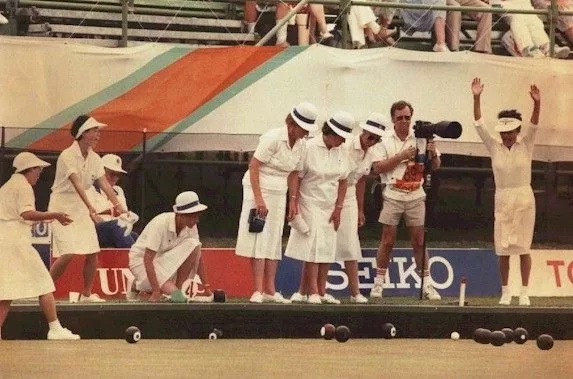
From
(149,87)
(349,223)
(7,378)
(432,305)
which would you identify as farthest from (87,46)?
(7,378)

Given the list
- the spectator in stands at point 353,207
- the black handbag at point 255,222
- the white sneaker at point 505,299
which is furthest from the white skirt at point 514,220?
the black handbag at point 255,222

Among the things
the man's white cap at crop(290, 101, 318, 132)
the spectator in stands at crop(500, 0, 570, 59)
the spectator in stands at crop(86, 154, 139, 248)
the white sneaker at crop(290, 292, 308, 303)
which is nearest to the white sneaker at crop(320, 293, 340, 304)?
the white sneaker at crop(290, 292, 308, 303)

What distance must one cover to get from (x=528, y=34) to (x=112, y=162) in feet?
17.0

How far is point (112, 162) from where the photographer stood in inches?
595

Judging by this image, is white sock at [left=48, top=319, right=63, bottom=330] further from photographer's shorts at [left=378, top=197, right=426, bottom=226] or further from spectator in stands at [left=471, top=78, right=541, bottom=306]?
spectator in stands at [left=471, top=78, right=541, bottom=306]

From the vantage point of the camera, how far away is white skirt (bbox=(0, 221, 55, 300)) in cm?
1297

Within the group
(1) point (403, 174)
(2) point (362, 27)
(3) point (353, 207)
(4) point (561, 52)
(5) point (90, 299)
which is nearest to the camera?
(5) point (90, 299)

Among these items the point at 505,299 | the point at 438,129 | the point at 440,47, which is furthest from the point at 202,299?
the point at 440,47

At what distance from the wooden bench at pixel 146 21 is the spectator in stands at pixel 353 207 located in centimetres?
321

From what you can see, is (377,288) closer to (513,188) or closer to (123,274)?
(513,188)

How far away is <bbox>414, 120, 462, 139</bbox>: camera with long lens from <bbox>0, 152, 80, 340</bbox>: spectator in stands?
3.23 meters

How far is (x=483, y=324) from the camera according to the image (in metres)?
14.4

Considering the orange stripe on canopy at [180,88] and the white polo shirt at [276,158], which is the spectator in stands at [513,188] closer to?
the white polo shirt at [276,158]

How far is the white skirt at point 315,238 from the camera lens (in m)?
14.6
